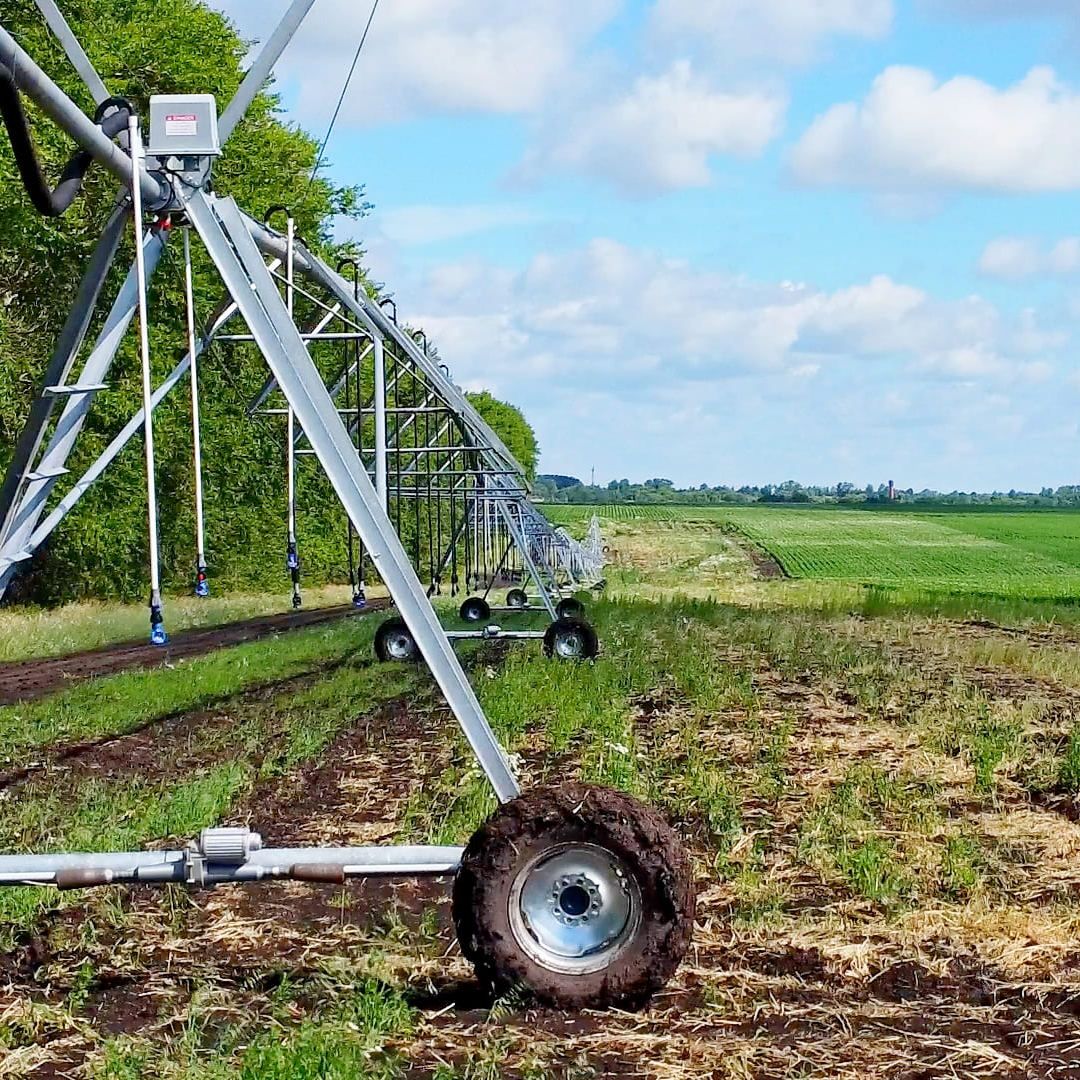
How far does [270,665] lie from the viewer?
17.4 m

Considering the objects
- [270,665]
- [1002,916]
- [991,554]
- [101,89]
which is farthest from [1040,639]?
[991,554]

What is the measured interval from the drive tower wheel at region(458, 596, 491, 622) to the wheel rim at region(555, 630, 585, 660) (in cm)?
541

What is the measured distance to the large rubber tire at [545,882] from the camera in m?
5.15

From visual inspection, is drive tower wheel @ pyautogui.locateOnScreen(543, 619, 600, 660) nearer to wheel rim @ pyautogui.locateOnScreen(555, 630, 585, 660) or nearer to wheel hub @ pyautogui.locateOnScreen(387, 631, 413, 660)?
wheel rim @ pyautogui.locateOnScreen(555, 630, 585, 660)

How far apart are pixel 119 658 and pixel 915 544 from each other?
174ft

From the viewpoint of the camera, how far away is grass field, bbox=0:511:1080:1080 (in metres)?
4.87

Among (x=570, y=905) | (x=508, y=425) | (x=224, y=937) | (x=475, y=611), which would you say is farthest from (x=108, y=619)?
(x=508, y=425)

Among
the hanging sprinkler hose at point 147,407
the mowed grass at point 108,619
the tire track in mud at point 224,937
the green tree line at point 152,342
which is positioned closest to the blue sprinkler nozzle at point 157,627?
the hanging sprinkler hose at point 147,407

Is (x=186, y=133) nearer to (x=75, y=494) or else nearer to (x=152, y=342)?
(x=75, y=494)

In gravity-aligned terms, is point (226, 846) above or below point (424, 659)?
below

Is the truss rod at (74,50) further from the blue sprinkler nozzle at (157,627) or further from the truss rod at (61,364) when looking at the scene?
the blue sprinkler nozzle at (157,627)

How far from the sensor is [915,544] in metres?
67.7

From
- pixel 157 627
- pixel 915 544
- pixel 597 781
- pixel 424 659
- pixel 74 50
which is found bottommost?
pixel 597 781

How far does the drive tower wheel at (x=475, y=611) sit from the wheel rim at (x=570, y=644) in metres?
5.41
